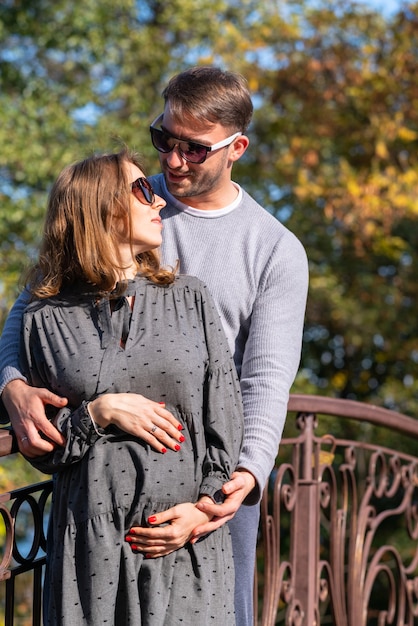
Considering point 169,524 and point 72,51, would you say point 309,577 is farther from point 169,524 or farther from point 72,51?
point 72,51

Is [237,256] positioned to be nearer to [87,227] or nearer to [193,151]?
→ [193,151]

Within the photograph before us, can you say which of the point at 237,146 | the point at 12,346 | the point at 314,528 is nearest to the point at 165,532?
the point at 12,346

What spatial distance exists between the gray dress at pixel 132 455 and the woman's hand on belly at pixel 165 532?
20 mm

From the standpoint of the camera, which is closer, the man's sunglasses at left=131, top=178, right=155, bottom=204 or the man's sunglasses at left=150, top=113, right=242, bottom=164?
the man's sunglasses at left=131, top=178, right=155, bottom=204

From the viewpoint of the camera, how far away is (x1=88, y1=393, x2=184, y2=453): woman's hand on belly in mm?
1967

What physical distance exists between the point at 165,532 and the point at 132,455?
17 cm

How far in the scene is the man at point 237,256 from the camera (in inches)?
91.0

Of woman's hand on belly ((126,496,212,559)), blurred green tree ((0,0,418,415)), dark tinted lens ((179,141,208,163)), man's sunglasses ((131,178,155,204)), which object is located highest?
man's sunglasses ((131,178,155,204))

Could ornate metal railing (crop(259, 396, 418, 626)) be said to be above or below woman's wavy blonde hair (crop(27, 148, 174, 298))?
below

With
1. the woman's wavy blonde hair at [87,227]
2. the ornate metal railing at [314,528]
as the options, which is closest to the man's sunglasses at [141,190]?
the woman's wavy blonde hair at [87,227]

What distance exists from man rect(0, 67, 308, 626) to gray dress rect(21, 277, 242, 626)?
0.55 feet

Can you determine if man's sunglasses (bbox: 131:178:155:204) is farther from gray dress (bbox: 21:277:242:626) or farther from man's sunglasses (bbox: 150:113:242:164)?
man's sunglasses (bbox: 150:113:242:164)

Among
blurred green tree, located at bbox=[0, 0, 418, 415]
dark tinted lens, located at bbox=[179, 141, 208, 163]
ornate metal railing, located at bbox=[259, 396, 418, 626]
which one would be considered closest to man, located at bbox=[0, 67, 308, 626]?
dark tinted lens, located at bbox=[179, 141, 208, 163]

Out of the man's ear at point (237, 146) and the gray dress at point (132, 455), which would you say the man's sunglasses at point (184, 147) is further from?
the gray dress at point (132, 455)
